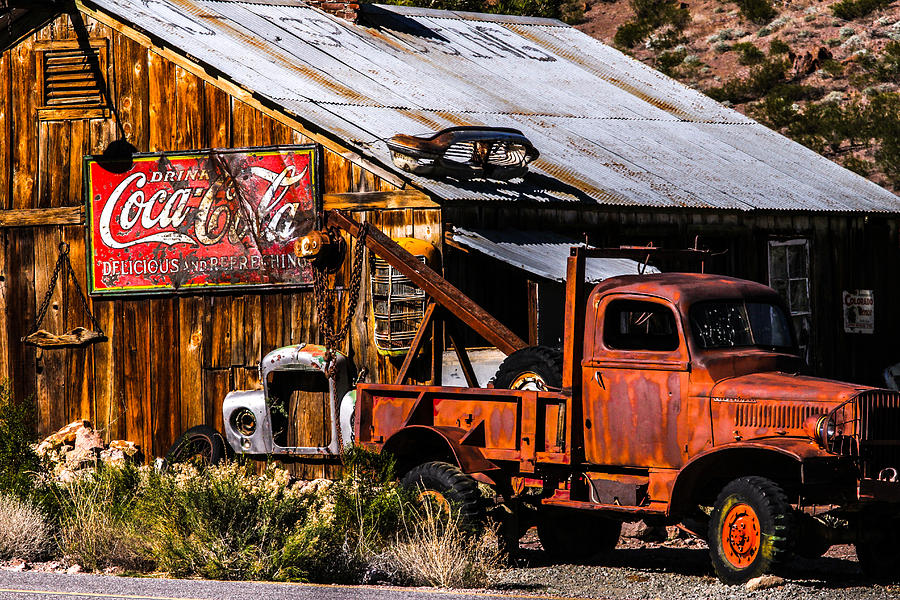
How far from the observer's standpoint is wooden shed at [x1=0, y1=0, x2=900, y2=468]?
16.3 m

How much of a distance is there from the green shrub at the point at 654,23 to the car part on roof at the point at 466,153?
126 ft

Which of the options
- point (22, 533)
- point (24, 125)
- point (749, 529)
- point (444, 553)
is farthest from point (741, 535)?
point (24, 125)

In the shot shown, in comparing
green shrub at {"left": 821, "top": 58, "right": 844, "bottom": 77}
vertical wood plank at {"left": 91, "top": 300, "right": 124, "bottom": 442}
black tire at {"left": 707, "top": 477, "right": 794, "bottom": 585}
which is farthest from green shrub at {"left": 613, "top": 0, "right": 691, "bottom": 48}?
black tire at {"left": 707, "top": 477, "right": 794, "bottom": 585}

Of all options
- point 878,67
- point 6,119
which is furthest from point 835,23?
point 6,119

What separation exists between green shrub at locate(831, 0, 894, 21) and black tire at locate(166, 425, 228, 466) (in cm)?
4086

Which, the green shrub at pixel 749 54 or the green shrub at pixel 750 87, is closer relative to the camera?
the green shrub at pixel 750 87

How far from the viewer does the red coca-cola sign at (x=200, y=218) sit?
16625mm

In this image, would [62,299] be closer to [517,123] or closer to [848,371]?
[517,123]

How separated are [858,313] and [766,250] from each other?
2681mm

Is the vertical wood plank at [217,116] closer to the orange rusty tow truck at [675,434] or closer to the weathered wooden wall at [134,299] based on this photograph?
the weathered wooden wall at [134,299]

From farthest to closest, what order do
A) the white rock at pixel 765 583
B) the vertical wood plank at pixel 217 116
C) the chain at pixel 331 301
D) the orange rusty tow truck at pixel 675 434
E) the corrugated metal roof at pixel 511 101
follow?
the corrugated metal roof at pixel 511 101, the vertical wood plank at pixel 217 116, the chain at pixel 331 301, the orange rusty tow truck at pixel 675 434, the white rock at pixel 765 583

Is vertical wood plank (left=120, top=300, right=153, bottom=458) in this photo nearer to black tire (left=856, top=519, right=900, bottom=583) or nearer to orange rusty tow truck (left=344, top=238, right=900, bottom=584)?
orange rusty tow truck (left=344, top=238, right=900, bottom=584)

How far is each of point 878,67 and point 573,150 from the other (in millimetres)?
29764

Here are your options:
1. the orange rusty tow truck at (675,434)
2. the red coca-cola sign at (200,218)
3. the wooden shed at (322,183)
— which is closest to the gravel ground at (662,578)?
the orange rusty tow truck at (675,434)
